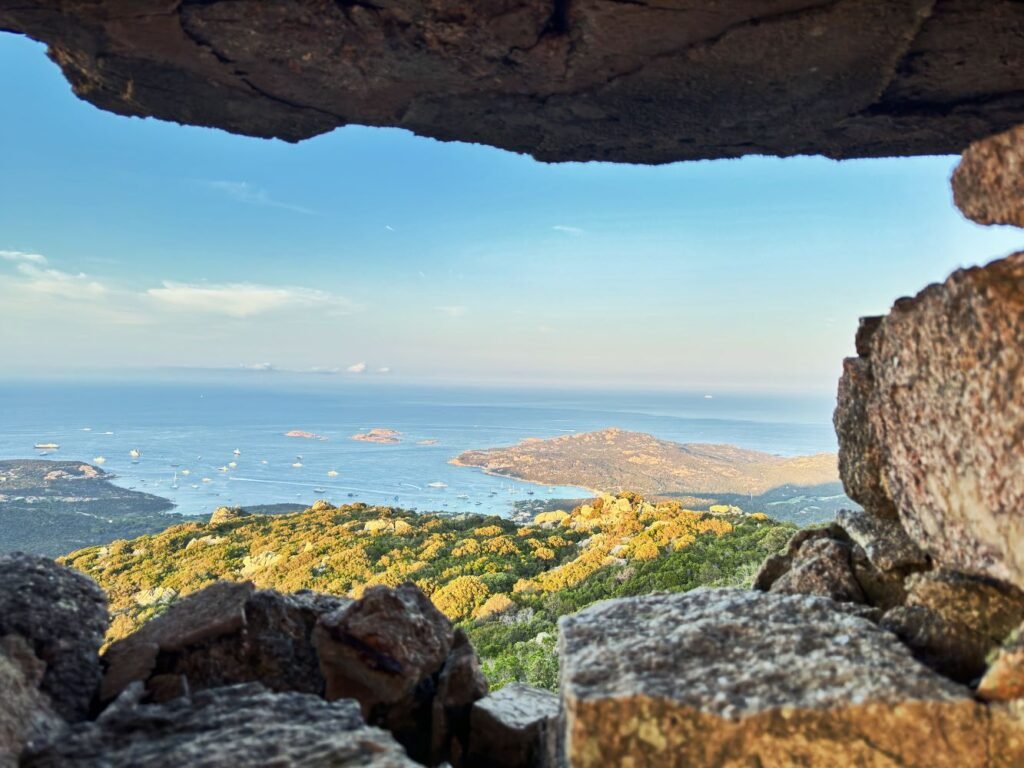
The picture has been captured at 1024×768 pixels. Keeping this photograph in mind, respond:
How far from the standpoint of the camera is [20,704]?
3.89 metres

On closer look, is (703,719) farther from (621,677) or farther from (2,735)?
(2,735)

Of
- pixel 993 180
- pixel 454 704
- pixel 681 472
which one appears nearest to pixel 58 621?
pixel 454 704

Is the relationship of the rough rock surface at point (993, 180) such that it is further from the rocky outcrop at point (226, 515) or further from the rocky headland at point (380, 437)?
the rocky headland at point (380, 437)

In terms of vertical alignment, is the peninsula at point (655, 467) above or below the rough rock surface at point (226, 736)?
below

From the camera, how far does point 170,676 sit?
15.4 ft

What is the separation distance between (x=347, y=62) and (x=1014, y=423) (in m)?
7.93

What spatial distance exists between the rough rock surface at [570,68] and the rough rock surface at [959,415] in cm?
447

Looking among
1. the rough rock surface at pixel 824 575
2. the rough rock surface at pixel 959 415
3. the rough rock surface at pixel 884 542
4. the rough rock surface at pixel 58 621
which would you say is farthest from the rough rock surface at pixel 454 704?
the rough rock surface at pixel 959 415

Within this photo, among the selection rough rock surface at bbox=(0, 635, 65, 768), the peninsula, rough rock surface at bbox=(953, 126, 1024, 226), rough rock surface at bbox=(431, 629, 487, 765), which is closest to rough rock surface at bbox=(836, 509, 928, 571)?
rough rock surface at bbox=(953, 126, 1024, 226)

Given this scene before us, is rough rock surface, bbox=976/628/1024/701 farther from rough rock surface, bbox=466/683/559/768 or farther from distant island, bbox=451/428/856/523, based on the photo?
distant island, bbox=451/428/856/523

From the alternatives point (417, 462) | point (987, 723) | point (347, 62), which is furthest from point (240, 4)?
point (417, 462)

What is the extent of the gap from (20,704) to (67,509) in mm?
38586

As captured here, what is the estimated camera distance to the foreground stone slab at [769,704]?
3443mm

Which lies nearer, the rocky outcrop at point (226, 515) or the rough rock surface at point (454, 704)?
the rough rock surface at point (454, 704)
